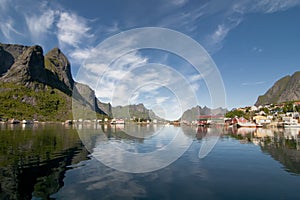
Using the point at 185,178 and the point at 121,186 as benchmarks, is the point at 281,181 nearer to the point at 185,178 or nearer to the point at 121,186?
the point at 185,178

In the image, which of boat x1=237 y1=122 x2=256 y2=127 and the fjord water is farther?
boat x1=237 y1=122 x2=256 y2=127

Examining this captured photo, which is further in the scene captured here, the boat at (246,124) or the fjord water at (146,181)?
the boat at (246,124)

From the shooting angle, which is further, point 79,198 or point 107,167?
point 107,167

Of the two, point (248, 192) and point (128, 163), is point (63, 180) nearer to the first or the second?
point (128, 163)

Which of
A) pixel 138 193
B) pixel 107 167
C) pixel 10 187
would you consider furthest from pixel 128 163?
pixel 10 187

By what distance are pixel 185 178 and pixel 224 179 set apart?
3.55 metres

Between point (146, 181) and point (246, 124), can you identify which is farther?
point (246, 124)

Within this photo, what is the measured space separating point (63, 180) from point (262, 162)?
24.1 metres

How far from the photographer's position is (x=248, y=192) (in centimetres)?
1538

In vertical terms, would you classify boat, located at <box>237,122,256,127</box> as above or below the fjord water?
above

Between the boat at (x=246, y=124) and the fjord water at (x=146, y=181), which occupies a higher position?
the boat at (x=246, y=124)

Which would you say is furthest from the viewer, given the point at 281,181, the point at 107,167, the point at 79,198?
the point at 107,167

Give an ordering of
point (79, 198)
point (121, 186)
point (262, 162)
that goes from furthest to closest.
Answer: point (262, 162) → point (121, 186) → point (79, 198)

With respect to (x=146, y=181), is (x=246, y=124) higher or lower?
higher
